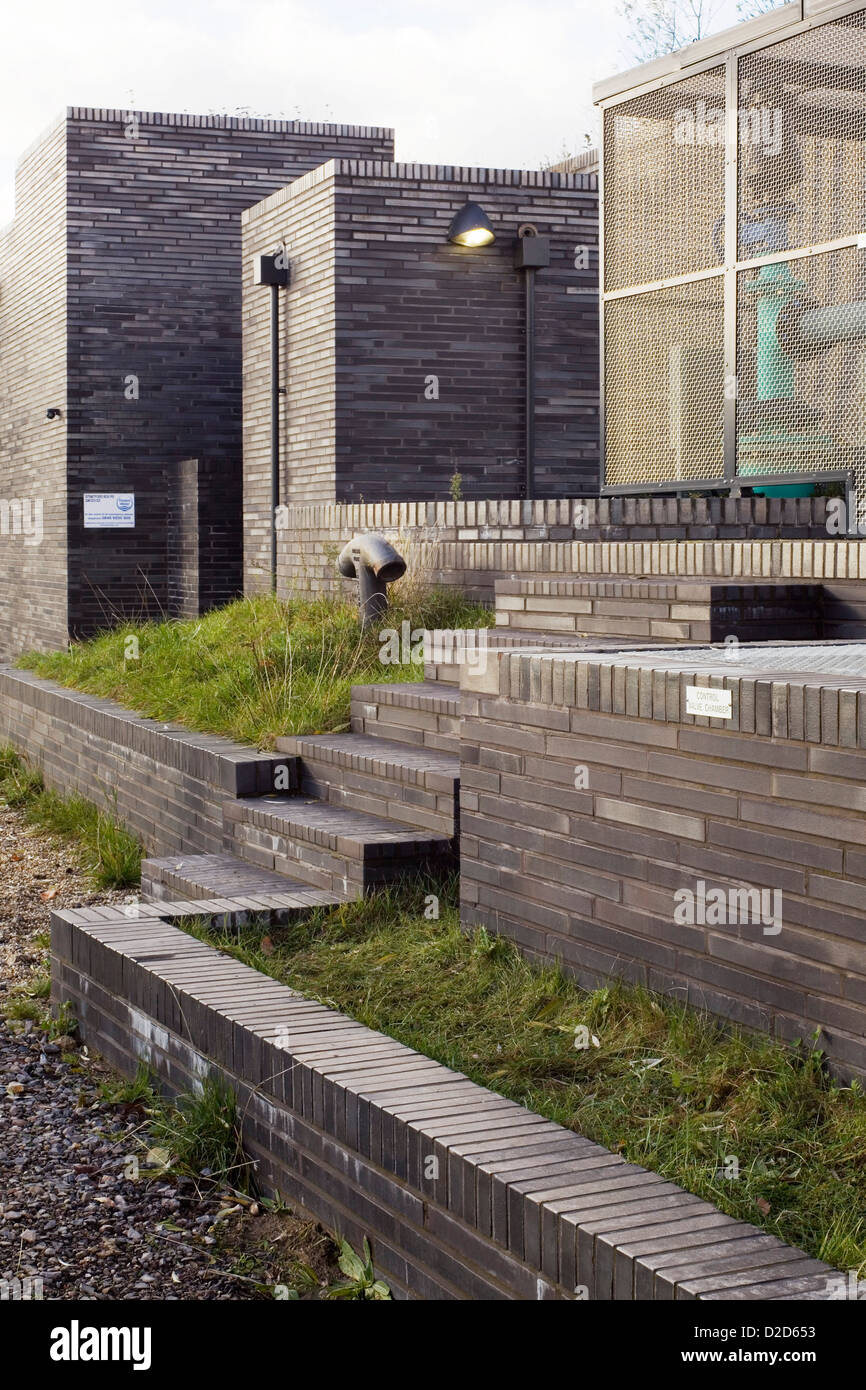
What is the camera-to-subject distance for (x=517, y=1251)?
3.16 metres

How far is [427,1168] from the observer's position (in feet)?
11.3

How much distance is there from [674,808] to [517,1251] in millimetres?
1446

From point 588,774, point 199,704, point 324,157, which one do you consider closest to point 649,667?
point 588,774

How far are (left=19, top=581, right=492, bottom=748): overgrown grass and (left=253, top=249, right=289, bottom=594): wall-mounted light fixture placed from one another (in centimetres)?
218

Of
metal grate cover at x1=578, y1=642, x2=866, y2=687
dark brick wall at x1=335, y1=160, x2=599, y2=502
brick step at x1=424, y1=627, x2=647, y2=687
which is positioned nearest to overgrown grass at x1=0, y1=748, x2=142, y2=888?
brick step at x1=424, y1=627, x2=647, y2=687

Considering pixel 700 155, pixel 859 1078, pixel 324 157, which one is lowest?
pixel 859 1078

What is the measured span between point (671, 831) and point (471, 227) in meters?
9.61

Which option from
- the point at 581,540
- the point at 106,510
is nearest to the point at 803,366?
the point at 581,540

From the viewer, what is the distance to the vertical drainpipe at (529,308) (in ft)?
43.0

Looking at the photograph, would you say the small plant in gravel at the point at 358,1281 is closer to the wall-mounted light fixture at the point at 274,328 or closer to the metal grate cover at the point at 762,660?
the metal grate cover at the point at 762,660

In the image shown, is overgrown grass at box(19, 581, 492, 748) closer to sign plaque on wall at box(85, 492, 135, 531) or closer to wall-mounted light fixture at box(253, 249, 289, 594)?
wall-mounted light fixture at box(253, 249, 289, 594)

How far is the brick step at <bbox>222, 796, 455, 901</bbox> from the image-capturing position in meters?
5.95
